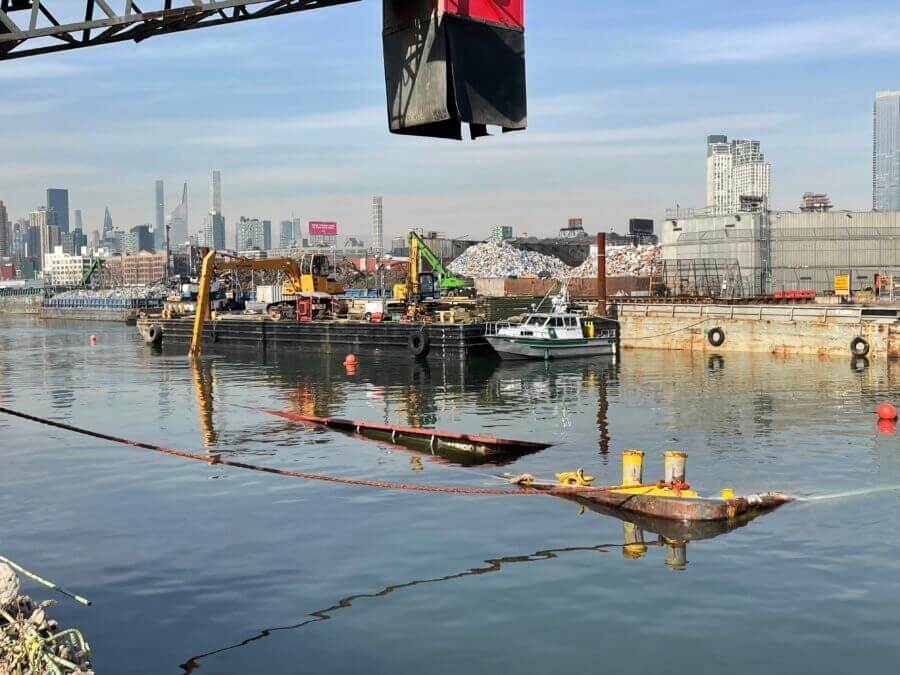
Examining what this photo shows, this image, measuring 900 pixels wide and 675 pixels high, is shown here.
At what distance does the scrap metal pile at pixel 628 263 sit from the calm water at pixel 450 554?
78.7 metres

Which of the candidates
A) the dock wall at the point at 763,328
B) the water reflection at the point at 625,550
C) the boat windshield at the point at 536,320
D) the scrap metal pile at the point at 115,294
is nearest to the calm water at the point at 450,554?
the water reflection at the point at 625,550

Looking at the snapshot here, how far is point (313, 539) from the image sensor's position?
60.6ft

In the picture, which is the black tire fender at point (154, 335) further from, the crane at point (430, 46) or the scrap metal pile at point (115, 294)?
the scrap metal pile at point (115, 294)

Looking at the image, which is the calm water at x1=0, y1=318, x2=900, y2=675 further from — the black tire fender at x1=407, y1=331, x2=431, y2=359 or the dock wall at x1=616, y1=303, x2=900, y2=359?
the black tire fender at x1=407, y1=331, x2=431, y2=359

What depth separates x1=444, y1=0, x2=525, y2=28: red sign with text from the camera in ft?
48.1

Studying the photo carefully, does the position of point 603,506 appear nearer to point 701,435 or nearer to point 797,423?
point 701,435

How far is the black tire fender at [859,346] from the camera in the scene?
55.4 metres

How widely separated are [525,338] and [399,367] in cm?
840

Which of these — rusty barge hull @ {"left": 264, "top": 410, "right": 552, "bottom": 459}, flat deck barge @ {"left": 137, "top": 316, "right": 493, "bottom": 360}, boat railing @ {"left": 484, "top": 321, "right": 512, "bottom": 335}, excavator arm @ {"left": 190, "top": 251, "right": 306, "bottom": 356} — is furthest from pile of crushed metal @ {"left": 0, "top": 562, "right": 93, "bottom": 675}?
excavator arm @ {"left": 190, "top": 251, "right": 306, "bottom": 356}

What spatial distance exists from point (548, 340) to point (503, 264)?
85736 millimetres

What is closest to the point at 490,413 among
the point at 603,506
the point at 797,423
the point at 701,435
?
the point at 701,435

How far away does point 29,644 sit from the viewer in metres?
9.55

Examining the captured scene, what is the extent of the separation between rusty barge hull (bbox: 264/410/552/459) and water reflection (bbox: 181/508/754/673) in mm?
6850

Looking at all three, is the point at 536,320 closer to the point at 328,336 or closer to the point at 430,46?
the point at 328,336
